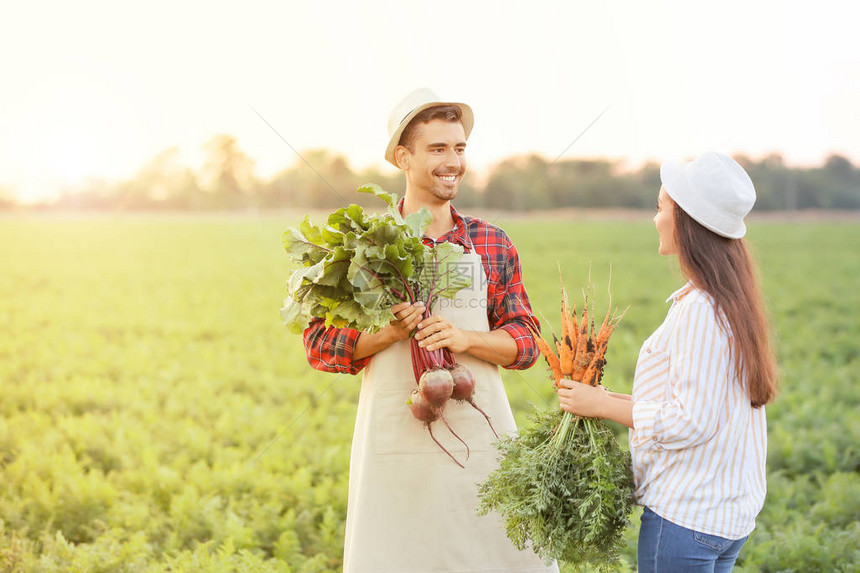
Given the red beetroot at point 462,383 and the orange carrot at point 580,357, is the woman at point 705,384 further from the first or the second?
the red beetroot at point 462,383

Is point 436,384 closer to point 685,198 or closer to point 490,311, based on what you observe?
point 490,311

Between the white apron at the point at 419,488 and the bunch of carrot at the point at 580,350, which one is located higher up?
the bunch of carrot at the point at 580,350

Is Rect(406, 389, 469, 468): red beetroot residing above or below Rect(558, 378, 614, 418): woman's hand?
below

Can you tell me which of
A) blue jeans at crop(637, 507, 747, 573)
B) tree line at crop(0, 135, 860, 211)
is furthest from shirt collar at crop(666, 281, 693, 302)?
tree line at crop(0, 135, 860, 211)

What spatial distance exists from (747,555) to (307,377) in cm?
509

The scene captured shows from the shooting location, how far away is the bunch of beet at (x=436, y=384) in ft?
8.38

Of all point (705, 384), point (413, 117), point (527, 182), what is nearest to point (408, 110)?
point (413, 117)

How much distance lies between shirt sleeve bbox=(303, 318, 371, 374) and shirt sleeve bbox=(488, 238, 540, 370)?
0.53 m

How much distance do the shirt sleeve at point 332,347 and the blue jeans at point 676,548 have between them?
1.16m

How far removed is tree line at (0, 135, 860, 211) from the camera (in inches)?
1800

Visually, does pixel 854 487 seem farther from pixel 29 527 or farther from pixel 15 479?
pixel 15 479

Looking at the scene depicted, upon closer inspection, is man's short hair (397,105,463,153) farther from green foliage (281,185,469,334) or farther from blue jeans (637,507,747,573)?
blue jeans (637,507,747,573)

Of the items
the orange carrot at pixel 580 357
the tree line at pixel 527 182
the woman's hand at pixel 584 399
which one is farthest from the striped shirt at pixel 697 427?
the tree line at pixel 527 182

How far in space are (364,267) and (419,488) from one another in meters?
0.86
